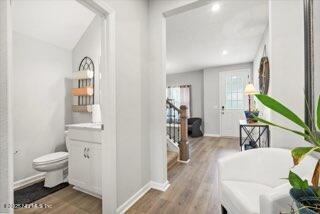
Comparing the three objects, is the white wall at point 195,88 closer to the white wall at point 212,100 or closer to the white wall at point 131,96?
the white wall at point 212,100

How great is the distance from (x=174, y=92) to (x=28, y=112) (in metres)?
5.24

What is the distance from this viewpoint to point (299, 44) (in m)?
1.44

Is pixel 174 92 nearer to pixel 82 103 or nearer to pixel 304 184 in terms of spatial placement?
pixel 82 103

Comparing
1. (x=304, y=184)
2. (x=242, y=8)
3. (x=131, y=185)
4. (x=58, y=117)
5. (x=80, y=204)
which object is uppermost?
(x=242, y=8)

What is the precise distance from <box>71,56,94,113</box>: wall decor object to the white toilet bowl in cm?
86

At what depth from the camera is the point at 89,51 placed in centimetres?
290

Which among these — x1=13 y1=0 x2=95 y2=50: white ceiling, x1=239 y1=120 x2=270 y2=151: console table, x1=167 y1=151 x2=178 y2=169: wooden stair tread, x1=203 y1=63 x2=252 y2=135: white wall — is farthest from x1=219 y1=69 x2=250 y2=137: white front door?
x1=13 y1=0 x2=95 y2=50: white ceiling

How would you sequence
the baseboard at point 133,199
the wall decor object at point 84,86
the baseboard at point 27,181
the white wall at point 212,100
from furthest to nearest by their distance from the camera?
1. the white wall at point 212,100
2. the wall decor object at point 84,86
3. the baseboard at point 27,181
4. the baseboard at point 133,199

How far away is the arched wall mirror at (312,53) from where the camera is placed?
3.91ft

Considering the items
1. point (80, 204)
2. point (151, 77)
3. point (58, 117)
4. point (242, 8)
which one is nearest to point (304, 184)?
point (151, 77)

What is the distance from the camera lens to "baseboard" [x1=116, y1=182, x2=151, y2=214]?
1.66 metres

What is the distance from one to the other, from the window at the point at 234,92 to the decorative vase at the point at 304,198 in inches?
198

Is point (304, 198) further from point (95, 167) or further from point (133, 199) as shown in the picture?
point (95, 167)

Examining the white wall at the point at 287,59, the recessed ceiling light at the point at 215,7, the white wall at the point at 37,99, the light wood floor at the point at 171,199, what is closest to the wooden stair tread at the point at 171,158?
the light wood floor at the point at 171,199
